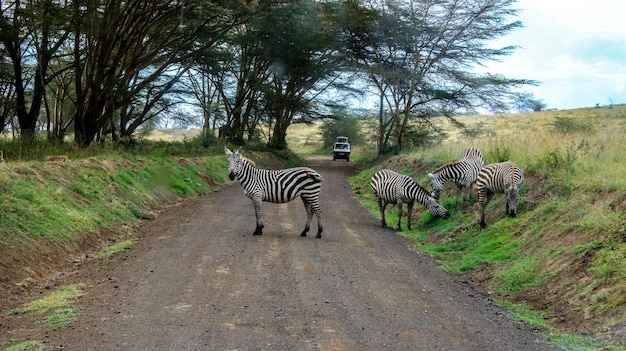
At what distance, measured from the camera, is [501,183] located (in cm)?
1295

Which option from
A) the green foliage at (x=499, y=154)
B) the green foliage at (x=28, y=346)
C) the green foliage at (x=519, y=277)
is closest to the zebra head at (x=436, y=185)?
the green foliage at (x=499, y=154)

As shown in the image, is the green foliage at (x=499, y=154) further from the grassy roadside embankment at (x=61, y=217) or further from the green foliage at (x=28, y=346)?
the green foliage at (x=28, y=346)

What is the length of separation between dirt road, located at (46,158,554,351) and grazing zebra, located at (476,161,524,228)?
204 cm

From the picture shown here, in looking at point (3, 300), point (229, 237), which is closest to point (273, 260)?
point (229, 237)

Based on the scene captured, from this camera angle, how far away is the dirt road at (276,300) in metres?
6.34

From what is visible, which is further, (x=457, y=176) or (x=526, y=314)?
(x=457, y=176)

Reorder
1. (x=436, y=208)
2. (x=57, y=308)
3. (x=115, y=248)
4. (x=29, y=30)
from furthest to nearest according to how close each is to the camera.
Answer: (x=29, y=30)
(x=436, y=208)
(x=115, y=248)
(x=57, y=308)

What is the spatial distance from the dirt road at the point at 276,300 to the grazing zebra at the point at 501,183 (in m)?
2.04

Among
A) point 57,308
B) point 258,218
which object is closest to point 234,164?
point 258,218

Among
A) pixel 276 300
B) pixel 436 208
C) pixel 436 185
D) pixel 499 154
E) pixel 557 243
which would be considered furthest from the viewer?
pixel 499 154

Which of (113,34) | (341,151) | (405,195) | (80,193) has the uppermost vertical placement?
(113,34)

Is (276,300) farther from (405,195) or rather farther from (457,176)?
(457,176)

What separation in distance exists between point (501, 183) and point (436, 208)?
2.52m

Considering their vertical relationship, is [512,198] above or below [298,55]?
below
